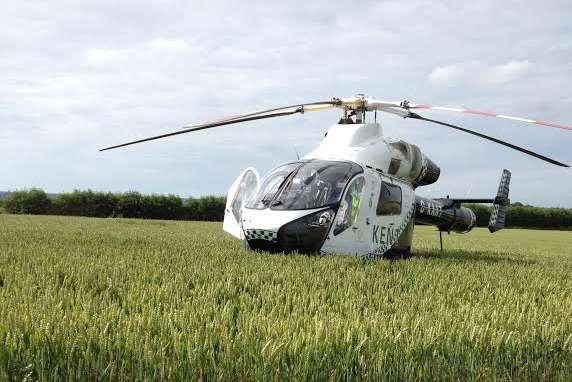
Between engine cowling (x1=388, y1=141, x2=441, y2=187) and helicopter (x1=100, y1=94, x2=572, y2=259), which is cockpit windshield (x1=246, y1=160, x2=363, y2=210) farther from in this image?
engine cowling (x1=388, y1=141, x2=441, y2=187)

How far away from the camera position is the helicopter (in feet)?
33.5

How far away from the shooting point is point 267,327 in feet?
13.3

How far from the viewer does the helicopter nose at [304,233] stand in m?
10.1

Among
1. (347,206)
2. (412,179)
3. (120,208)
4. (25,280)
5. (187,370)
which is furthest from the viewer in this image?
(120,208)

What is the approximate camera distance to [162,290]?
5.80m

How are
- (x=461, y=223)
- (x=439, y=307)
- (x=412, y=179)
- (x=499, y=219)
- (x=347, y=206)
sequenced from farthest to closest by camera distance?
1. (x=499, y=219)
2. (x=461, y=223)
3. (x=412, y=179)
4. (x=347, y=206)
5. (x=439, y=307)

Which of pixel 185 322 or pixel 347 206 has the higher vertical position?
pixel 347 206

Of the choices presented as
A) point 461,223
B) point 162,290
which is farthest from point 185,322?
point 461,223

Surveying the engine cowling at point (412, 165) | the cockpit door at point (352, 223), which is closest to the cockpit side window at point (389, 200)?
the cockpit door at point (352, 223)

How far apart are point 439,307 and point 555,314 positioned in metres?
1.27

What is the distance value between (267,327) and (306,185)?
6490 millimetres

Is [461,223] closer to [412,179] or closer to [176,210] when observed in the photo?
[412,179]

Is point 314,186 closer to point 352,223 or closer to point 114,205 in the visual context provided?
point 352,223

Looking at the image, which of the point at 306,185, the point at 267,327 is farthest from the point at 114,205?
the point at 267,327
